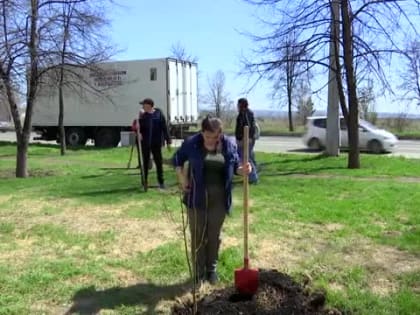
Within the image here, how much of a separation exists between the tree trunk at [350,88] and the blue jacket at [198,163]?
10.5 metres

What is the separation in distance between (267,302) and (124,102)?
83.5 ft

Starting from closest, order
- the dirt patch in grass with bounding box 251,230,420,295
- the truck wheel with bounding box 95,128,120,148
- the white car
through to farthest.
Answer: the dirt patch in grass with bounding box 251,230,420,295, the white car, the truck wheel with bounding box 95,128,120,148

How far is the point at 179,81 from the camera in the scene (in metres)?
28.1

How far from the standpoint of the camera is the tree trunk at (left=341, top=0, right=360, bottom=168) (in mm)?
15039

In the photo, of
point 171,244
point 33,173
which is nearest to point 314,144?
point 33,173

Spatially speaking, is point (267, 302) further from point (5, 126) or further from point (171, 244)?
point (5, 126)

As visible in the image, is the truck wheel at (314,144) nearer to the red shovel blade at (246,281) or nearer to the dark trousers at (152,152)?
the dark trousers at (152,152)

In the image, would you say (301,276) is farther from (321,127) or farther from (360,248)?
(321,127)

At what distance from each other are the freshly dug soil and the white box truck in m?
21.1

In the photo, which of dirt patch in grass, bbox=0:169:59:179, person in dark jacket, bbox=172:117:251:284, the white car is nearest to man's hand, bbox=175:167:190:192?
person in dark jacket, bbox=172:117:251:284

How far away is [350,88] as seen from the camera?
15344 mm

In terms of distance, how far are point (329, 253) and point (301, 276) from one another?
1020 mm

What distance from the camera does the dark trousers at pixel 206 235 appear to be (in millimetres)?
5273

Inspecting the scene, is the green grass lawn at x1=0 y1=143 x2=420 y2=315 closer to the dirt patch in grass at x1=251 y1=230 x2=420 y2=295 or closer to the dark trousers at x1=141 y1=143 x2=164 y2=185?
the dirt patch in grass at x1=251 y1=230 x2=420 y2=295
